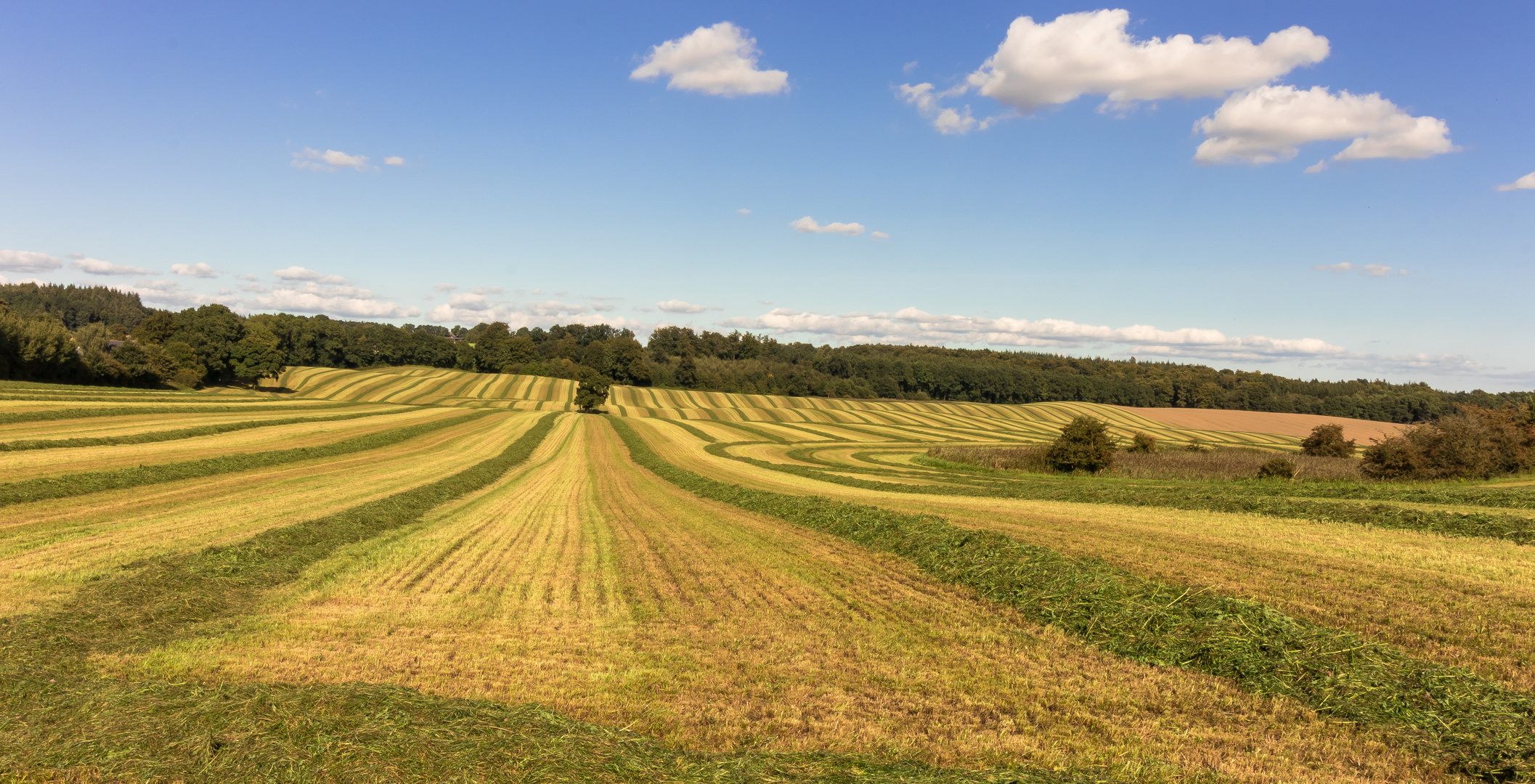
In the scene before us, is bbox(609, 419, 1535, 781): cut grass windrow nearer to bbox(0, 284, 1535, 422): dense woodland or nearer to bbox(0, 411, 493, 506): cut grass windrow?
bbox(0, 411, 493, 506): cut grass windrow

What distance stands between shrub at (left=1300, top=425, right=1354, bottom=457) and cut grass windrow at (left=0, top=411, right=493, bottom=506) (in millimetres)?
64954

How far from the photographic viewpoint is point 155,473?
81.7 ft

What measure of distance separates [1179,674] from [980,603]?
12.5ft

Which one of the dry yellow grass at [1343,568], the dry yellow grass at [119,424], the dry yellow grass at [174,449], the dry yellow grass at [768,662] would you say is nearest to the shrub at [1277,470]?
the dry yellow grass at [1343,568]

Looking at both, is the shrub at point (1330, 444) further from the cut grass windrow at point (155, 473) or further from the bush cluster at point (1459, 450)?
the cut grass windrow at point (155, 473)

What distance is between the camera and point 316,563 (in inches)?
571

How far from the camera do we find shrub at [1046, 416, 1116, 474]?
4566cm

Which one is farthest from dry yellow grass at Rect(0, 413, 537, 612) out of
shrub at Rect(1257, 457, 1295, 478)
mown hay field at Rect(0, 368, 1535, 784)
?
shrub at Rect(1257, 457, 1295, 478)

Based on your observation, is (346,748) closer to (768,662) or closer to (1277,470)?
(768,662)

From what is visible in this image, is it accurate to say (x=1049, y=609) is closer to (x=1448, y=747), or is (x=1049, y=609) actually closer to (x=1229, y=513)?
(x=1448, y=747)

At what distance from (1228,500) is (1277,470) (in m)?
20.1

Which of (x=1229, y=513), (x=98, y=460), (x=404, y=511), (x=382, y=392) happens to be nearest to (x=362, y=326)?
(x=382, y=392)

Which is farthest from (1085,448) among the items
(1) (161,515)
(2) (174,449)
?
(2) (174,449)

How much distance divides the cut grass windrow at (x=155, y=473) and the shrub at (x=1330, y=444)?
65.0 meters
